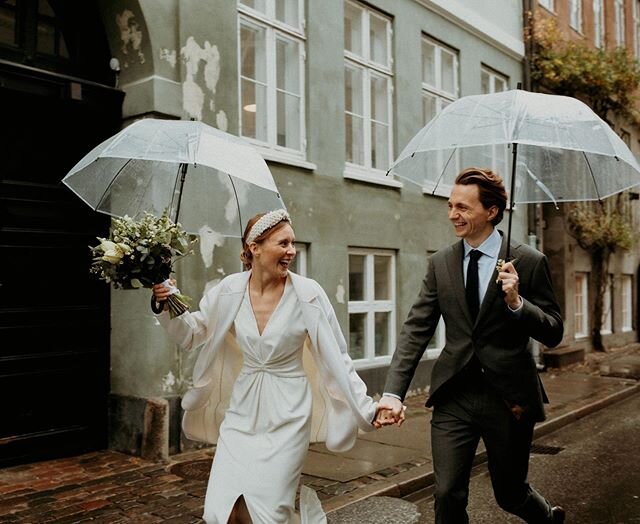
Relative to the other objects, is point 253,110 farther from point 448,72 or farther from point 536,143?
point 536,143

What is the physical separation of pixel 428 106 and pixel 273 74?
4.29m

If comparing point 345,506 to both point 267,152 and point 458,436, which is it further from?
point 267,152

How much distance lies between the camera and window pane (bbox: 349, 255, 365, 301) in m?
10.8

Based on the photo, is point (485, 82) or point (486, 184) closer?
point (486, 184)

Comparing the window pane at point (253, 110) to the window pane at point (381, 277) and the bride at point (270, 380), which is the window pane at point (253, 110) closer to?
the window pane at point (381, 277)

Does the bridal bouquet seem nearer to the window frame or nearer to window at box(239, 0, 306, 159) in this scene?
the window frame

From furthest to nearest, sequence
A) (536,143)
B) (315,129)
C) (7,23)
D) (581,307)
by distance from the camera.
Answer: (581,307) < (315,129) < (7,23) < (536,143)

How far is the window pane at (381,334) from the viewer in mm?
11367

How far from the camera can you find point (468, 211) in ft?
12.4

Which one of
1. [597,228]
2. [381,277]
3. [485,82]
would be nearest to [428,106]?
[485,82]

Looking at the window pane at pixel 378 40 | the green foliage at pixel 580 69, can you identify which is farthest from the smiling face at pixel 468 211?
the green foliage at pixel 580 69

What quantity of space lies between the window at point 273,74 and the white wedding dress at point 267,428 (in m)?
5.53

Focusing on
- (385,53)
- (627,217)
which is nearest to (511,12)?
(385,53)

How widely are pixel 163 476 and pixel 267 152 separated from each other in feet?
13.7
